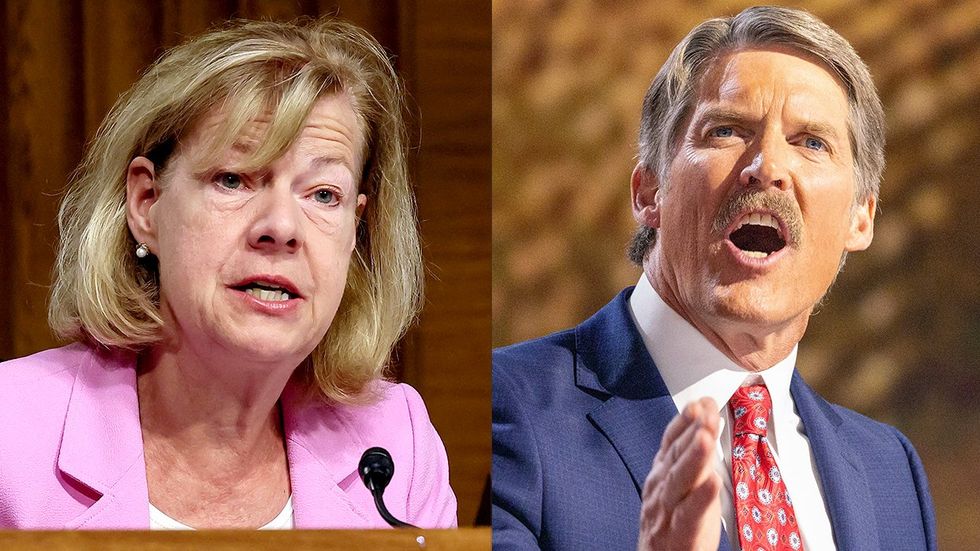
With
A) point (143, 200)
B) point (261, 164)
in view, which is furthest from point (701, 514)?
point (143, 200)

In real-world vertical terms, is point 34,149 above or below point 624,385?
above

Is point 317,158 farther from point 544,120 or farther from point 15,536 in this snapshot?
point 15,536

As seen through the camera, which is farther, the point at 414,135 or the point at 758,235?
the point at 414,135

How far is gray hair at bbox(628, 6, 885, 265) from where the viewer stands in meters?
2.12

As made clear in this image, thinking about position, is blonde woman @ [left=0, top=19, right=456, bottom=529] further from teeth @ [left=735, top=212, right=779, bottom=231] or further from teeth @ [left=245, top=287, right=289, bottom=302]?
teeth @ [left=735, top=212, right=779, bottom=231]

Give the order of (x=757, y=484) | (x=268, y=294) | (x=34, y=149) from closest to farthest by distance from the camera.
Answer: (x=757, y=484), (x=268, y=294), (x=34, y=149)

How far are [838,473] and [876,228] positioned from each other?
1.43ft

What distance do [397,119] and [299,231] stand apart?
0.31 m

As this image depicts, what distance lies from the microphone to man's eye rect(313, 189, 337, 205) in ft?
1.54

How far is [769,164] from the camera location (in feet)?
6.81

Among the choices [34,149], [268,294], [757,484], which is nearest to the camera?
[757,484]

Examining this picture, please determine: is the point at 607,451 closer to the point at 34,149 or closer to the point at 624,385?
the point at 624,385

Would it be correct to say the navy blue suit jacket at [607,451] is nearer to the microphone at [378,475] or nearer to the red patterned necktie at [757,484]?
the red patterned necktie at [757,484]

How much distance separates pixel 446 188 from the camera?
237cm
